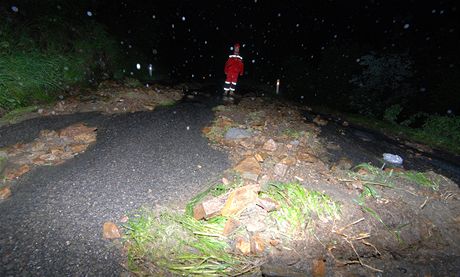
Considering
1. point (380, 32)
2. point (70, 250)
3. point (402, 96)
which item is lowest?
point (70, 250)

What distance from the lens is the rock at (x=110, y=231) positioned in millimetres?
3010

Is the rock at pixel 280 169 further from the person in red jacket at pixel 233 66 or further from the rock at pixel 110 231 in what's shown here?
the person in red jacket at pixel 233 66

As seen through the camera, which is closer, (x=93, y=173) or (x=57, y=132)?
(x=93, y=173)

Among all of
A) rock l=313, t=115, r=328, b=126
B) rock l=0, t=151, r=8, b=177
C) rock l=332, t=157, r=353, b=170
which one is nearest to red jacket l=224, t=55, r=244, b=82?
rock l=313, t=115, r=328, b=126

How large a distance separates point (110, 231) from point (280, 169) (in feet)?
8.67

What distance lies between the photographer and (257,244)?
299 centimetres

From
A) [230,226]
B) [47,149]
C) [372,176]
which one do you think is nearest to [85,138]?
[47,149]

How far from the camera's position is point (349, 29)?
11141 mm

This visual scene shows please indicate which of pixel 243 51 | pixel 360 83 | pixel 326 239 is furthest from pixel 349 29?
pixel 326 239

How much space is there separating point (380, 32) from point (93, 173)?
1053 centimetres

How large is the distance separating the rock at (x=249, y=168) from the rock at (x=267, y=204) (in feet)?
2.28

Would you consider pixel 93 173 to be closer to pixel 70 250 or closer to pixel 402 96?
pixel 70 250

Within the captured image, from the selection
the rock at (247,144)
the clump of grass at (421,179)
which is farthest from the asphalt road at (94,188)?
the clump of grass at (421,179)

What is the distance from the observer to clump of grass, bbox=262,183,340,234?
3277mm
